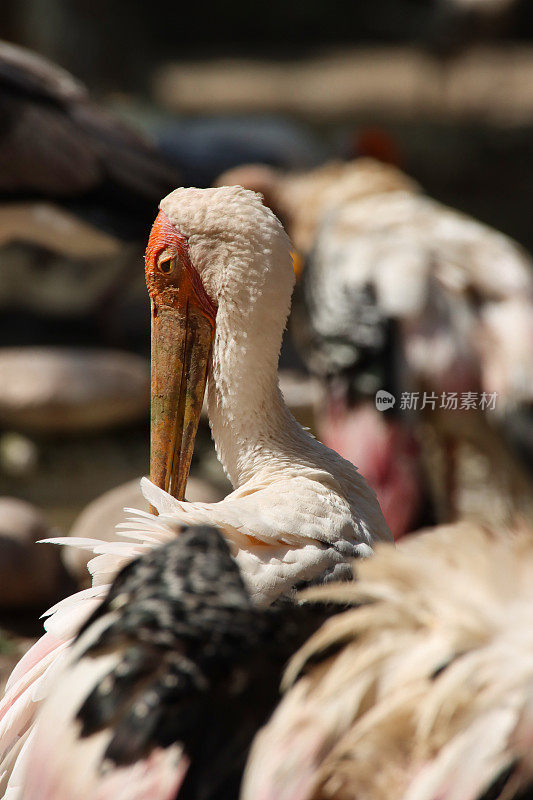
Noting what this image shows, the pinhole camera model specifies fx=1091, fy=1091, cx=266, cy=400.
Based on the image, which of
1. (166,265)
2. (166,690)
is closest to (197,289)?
(166,265)

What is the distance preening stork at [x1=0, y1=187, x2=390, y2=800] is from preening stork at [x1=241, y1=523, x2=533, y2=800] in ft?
1.15

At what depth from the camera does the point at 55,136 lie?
3236 millimetres

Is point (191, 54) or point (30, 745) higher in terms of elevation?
point (191, 54)

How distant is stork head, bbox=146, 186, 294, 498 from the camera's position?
1.73 m

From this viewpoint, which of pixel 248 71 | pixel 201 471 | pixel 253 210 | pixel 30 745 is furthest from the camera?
pixel 248 71

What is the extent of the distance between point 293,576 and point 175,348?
1.69 ft

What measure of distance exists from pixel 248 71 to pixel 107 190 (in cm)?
1144

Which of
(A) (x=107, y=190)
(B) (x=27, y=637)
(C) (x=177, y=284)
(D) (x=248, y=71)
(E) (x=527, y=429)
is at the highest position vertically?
(D) (x=248, y=71)

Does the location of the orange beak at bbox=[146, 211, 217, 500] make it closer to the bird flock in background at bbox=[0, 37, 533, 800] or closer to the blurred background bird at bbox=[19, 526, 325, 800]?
the bird flock in background at bbox=[0, 37, 533, 800]

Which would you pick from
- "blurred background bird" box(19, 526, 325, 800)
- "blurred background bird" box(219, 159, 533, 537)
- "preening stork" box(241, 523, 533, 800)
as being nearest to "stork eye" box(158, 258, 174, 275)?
"blurred background bird" box(19, 526, 325, 800)

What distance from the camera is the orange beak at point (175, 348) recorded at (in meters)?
1.78

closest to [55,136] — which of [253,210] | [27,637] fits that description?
[27,637]

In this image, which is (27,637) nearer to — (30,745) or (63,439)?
(30,745)

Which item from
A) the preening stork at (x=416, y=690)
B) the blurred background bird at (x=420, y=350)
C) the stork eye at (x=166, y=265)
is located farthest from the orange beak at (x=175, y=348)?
the blurred background bird at (x=420, y=350)
